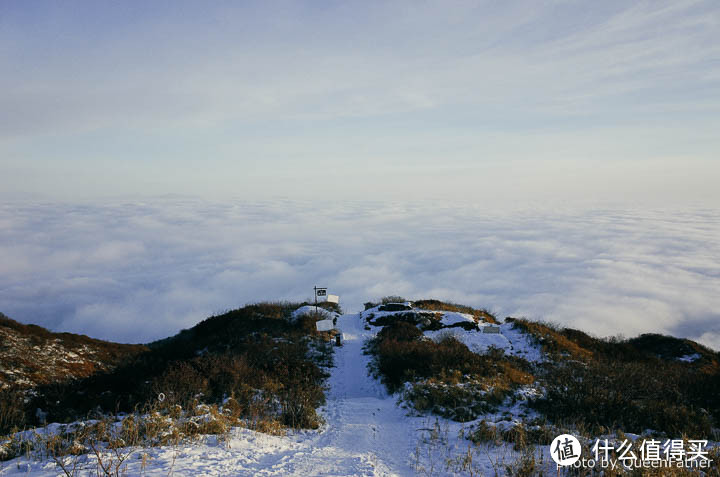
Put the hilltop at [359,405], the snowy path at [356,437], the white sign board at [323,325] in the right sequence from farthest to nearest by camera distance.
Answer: the white sign board at [323,325]
the hilltop at [359,405]
the snowy path at [356,437]

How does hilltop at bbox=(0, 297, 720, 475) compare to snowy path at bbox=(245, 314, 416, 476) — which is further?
hilltop at bbox=(0, 297, 720, 475)

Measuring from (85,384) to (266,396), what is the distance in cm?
750

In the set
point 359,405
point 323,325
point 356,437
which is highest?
point 356,437

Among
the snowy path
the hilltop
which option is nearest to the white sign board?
the hilltop

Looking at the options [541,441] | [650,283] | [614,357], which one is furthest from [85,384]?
[650,283]

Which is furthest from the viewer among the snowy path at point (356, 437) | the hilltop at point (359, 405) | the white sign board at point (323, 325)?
the white sign board at point (323, 325)

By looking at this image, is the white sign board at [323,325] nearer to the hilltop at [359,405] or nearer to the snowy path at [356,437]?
the hilltop at [359,405]

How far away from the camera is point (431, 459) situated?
8383 mm

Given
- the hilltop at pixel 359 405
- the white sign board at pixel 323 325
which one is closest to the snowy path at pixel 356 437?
the hilltop at pixel 359 405

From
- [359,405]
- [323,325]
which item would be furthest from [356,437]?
[323,325]

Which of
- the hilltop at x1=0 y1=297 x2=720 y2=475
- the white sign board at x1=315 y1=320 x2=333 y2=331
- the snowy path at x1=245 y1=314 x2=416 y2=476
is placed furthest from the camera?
the white sign board at x1=315 y1=320 x2=333 y2=331

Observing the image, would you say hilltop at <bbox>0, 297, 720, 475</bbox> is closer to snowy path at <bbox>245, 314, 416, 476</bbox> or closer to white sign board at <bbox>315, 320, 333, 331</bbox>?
snowy path at <bbox>245, 314, 416, 476</bbox>

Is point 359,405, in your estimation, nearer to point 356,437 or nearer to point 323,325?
point 356,437

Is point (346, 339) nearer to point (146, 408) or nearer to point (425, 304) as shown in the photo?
point (425, 304)
